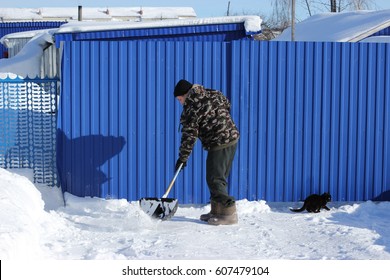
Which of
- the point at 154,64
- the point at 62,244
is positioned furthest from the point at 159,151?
the point at 62,244

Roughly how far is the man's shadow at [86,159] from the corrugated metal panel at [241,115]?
1 centimetres

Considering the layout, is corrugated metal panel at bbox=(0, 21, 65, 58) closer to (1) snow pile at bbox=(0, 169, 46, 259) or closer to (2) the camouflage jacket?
(1) snow pile at bbox=(0, 169, 46, 259)

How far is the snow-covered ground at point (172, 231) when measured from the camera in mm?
6008

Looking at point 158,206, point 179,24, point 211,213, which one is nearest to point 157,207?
point 158,206

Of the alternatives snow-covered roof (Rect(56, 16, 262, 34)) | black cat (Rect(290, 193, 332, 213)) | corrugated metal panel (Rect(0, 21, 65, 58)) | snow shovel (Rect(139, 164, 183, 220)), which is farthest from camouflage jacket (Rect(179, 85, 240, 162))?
corrugated metal panel (Rect(0, 21, 65, 58))

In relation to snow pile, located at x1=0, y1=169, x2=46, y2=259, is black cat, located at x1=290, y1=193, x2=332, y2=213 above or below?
below

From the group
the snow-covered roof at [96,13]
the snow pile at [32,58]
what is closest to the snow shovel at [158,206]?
the snow pile at [32,58]

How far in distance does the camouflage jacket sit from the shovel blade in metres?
0.51

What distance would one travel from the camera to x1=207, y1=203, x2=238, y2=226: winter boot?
7168 mm

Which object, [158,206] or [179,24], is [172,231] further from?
[179,24]

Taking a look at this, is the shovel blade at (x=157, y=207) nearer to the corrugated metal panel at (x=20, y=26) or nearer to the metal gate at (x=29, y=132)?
the metal gate at (x=29, y=132)

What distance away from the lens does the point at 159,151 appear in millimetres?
8031

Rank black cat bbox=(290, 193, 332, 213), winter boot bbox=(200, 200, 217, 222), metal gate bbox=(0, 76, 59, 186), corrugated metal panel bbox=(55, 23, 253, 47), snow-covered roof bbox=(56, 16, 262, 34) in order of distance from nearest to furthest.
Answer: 1. winter boot bbox=(200, 200, 217, 222)
2. black cat bbox=(290, 193, 332, 213)
3. metal gate bbox=(0, 76, 59, 186)
4. snow-covered roof bbox=(56, 16, 262, 34)
5. corrugated metal panel bbox=(55, 23, 253, 47)

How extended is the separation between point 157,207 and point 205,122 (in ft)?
3.42
